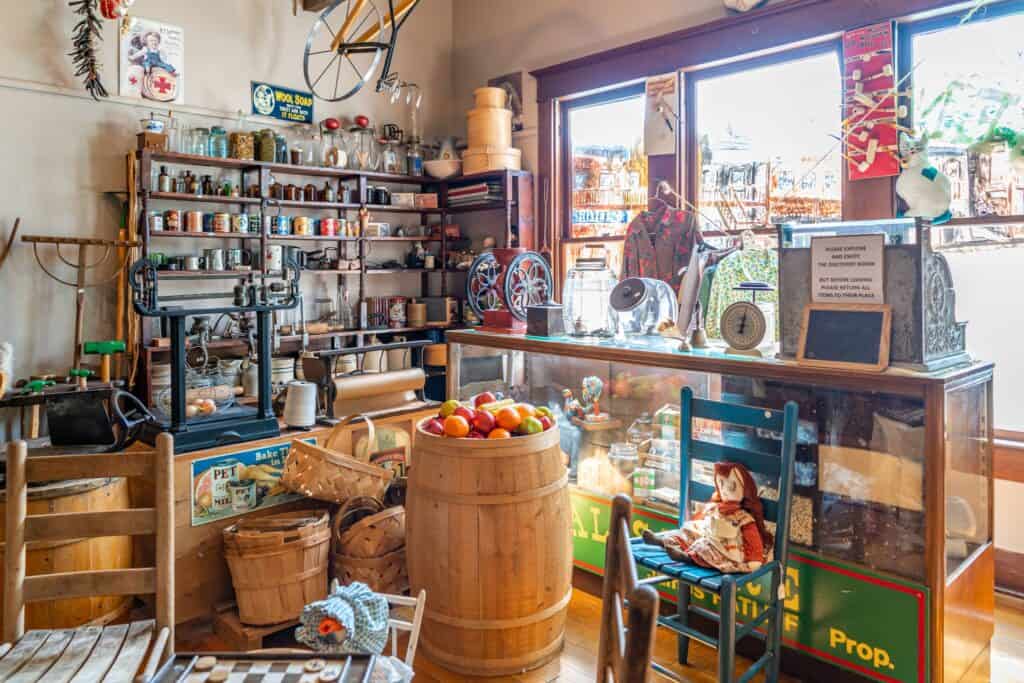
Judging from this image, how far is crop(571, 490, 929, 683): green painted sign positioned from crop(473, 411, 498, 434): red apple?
993 millimetres

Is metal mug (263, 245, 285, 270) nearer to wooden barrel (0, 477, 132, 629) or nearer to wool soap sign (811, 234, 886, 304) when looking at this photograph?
wooden barrel (0, 477, 132, 629)

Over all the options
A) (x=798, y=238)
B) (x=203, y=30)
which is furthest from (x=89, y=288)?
(x=798, y=238)

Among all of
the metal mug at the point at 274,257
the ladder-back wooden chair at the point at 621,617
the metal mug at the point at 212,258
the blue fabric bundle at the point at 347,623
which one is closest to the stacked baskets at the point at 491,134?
the metal mug at the point at 274,257

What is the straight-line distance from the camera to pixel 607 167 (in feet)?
17.8

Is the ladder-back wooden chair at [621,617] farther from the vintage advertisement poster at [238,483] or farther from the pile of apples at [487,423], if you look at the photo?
the vintage advertisement poster at [238,483]

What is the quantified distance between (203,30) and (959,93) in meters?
4.64

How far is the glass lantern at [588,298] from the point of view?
3.15 meters

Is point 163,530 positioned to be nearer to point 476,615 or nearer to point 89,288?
point 476,615

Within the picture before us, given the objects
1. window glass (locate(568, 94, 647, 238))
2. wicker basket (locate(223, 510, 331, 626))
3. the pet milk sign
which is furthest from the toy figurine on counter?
the pet milk sign

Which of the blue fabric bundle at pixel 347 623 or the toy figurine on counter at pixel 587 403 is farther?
the toy figurine on counter at pixel 587 403

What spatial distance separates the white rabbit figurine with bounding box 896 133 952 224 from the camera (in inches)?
93.8

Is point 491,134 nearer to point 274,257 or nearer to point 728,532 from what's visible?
point 274,257

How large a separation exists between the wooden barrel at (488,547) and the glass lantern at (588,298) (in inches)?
30.6

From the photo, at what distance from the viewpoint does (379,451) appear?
329cm
